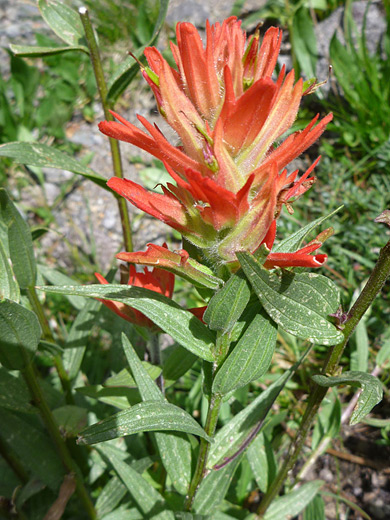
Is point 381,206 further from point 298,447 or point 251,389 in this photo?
point 298,447

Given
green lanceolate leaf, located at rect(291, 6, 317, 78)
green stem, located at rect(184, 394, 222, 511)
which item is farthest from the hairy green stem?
green lanceolate leaf, located at rect(291, 6, 317, 78)

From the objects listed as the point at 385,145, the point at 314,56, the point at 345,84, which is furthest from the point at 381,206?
the point at 314,56

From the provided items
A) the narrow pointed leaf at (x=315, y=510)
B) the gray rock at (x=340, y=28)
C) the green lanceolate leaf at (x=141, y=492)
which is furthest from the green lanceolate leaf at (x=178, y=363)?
the gray rock at (x=340, y=28)

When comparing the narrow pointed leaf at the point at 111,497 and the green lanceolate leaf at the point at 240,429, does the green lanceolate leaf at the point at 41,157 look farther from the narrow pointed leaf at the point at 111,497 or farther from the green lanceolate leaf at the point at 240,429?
the narrow pointed leaf at the point at 111,497

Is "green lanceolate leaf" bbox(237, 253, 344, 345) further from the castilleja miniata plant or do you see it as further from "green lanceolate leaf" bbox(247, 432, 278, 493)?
"green lanceolate leaf" bbox(247, 432, 278, 493)

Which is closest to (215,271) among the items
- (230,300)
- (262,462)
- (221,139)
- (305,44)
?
(230,300)

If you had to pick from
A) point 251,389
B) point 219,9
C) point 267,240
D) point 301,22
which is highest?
point 219,9

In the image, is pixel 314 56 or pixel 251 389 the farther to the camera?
pixel 314 56
